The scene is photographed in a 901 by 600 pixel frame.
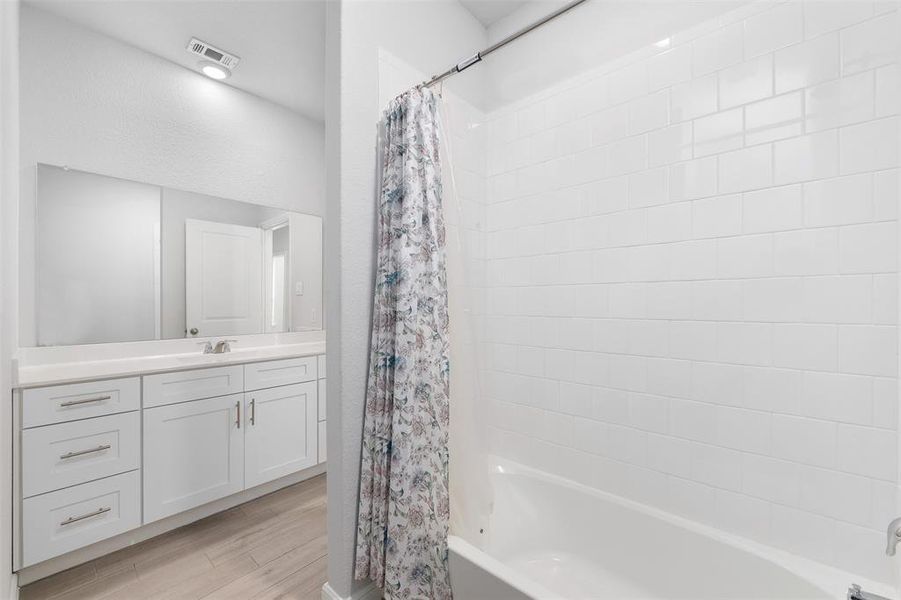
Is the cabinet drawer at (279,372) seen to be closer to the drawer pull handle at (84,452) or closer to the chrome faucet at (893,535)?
the drawer pull handle at (84,452)

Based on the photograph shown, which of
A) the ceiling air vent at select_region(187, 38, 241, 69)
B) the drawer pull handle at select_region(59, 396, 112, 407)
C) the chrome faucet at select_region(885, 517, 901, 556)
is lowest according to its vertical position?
the chrome faucet at select_region(885, 517, 901, 556)

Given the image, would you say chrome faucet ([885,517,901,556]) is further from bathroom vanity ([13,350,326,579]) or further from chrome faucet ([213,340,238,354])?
chrome faucet ([213,340,238,354])

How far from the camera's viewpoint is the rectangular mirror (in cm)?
204

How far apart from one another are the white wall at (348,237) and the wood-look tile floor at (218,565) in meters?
0.38

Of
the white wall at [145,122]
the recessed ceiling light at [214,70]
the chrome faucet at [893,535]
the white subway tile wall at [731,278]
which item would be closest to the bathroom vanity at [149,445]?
the white wall at [145,122]

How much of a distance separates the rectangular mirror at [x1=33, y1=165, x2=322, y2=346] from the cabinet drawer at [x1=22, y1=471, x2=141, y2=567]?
809 mm

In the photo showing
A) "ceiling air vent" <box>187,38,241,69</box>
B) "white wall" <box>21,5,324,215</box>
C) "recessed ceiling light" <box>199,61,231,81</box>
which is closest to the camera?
"white wall" <box>21,5,324,215</box>

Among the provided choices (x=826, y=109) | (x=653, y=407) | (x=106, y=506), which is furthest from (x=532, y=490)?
(x=106, y=506)

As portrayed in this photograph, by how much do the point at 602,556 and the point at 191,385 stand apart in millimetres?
2146

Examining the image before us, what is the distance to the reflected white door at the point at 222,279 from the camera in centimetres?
251

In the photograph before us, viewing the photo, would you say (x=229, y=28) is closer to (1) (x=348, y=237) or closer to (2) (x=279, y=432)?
(1) (x=348, y=237)

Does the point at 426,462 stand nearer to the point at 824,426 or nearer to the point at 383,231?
the point at 383,231

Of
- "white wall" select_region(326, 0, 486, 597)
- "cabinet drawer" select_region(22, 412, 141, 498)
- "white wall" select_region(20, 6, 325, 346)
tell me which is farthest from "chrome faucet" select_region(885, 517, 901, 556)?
"white wall" select_region(20, 6, 325, 346)

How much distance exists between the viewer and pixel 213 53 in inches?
93.8
